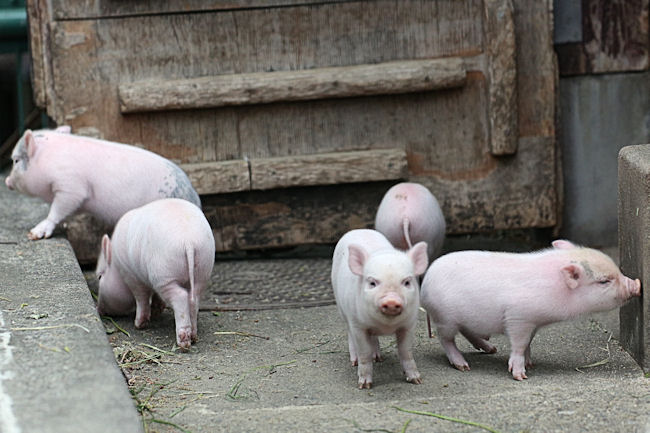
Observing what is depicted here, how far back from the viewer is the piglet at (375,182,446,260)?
5.59m

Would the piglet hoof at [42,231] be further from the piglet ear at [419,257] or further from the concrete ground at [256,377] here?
the piglet ear at [419,257]

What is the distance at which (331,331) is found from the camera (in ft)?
16.8

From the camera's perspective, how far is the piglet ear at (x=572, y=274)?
411cm

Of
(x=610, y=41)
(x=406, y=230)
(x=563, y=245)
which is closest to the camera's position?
(x=563, y=245)

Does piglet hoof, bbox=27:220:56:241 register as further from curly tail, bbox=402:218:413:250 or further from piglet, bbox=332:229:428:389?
piglet, bbox=332:229:428:389

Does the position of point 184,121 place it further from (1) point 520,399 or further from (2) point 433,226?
(1) point 520,399

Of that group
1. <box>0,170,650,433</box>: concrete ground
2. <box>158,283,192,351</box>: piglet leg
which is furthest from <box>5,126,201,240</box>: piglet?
<box>158,283,192,351</box>: piglet leg

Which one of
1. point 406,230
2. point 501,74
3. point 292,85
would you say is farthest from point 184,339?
point 501,74

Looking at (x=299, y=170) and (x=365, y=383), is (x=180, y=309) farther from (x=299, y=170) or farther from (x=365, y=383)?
(x=299, y=170)

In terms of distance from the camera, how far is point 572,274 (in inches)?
163

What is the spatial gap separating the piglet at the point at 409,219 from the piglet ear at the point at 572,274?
1.39 metres

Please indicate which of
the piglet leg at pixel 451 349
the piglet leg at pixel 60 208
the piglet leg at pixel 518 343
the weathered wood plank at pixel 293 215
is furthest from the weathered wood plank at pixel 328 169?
the piglet leg at pixel 518 343

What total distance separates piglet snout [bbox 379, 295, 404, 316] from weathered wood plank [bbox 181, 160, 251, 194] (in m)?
2.81

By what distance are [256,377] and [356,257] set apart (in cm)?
76
